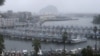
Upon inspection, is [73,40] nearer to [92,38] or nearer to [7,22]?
[92,38]

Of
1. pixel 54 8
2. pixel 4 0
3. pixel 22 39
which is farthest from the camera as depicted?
pixel 54 8

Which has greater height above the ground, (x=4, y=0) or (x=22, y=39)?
(x=4, y=0)

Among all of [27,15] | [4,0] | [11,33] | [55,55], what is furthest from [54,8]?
[4,0]

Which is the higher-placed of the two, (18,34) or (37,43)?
(37,43)

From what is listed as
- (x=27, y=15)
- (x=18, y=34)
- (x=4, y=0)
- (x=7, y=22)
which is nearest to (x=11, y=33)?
(x=18, y=34)

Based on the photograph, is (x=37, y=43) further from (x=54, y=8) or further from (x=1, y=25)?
(x=54, y=8)

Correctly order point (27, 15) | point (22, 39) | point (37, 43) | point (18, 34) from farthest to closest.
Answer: point (27, 15)
point (18, 34)
point (22, 39)
point (37, 43)

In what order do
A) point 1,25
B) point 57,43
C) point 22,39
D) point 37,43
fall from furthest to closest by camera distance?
point 1,25 → point 22,39 → point 57,43 → point 37,43

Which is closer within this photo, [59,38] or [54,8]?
[59,38]

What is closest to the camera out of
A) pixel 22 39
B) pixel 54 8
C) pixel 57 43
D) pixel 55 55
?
pixel 55 55
